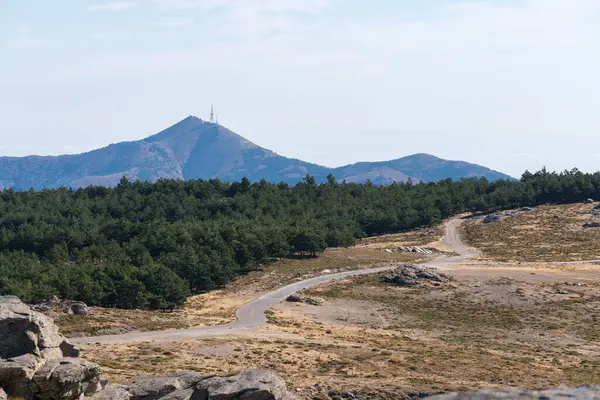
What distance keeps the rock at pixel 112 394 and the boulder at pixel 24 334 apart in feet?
8.68

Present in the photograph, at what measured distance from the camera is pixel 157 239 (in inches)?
4316

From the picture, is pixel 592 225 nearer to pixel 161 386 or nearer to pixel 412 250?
pixel 412 250

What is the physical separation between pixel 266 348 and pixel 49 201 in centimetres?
12959

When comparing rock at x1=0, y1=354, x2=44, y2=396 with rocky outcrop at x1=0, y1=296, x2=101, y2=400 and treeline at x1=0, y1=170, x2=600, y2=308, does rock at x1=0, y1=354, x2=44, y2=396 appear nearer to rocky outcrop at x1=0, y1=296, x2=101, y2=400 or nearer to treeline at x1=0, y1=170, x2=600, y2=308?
rocky outcrop at x1=0, y1=296, x2=101, y2=400

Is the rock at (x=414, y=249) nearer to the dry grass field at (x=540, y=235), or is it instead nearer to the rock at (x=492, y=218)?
the dry grass field at (x=540, y=235)

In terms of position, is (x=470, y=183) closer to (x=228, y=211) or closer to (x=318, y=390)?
(x=228, y=211)

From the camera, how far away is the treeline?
76794 mm

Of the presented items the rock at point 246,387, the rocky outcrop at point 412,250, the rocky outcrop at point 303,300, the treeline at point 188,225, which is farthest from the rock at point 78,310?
the rocky outcrop at point 412,250

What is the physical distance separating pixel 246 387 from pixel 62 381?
7.41 metres

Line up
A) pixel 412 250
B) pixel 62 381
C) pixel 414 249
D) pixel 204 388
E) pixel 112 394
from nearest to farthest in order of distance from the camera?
pixel 62 381 → pixel 204 388 → pixel 112 394 → pixel 412 250 → pixel 414 249

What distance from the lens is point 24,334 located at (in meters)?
25.9

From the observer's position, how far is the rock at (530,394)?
6250mm

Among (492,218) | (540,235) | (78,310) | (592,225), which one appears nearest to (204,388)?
(78,310)

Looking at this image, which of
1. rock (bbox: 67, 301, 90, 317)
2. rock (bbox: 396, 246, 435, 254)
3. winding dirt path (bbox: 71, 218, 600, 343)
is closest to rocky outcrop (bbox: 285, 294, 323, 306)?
winding dirt path (bbox: 71, 218, 600, 343)
